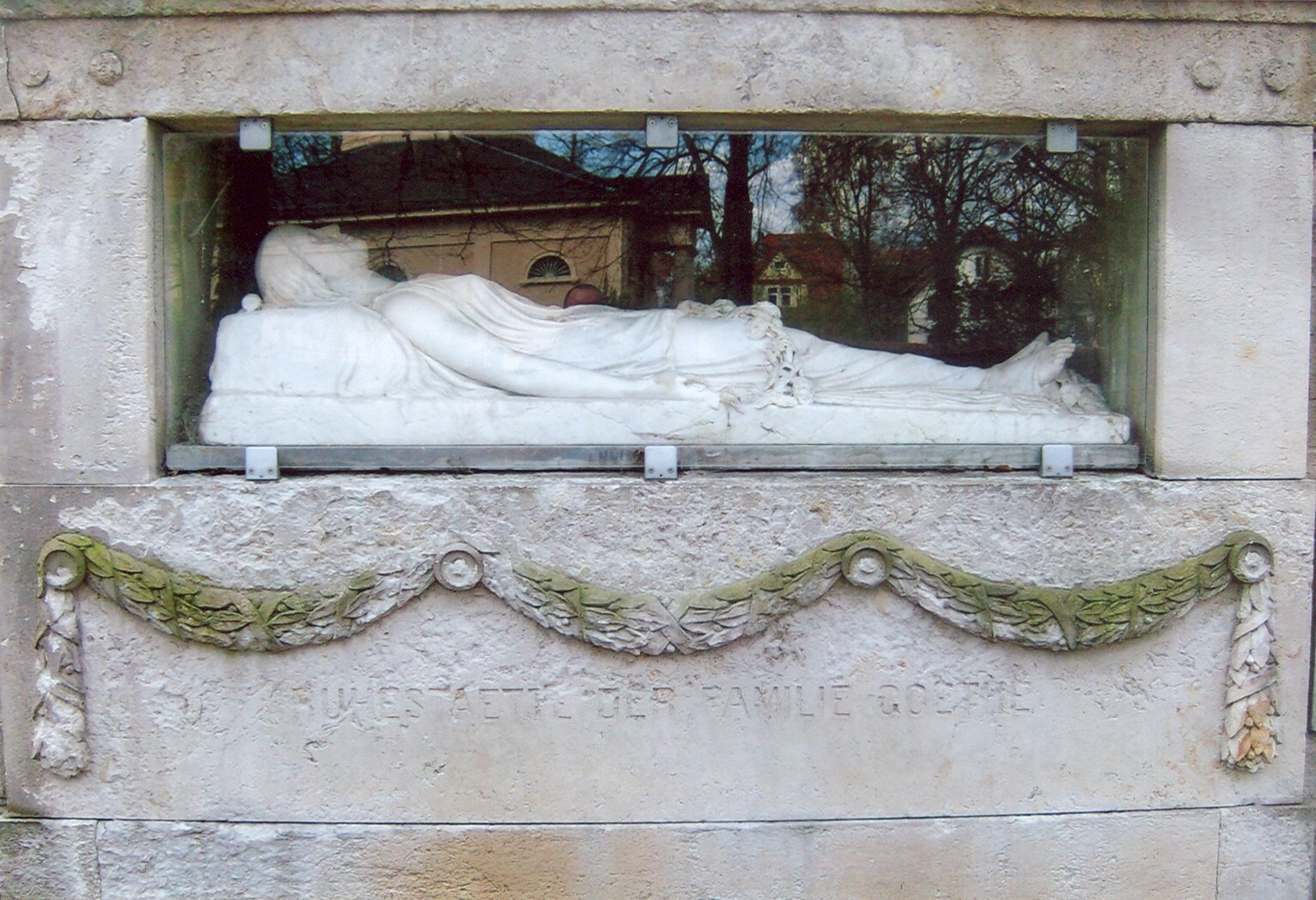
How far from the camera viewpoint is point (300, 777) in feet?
A: 11.1

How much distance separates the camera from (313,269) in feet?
12.1

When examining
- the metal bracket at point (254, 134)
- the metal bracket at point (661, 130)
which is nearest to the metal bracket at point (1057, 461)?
the metal bracket at point (661, 130)

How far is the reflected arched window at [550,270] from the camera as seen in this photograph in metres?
3.74

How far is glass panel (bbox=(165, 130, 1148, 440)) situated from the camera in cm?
360

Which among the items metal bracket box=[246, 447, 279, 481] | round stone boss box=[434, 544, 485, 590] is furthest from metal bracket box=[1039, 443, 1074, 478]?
metal bracket box=[246, 447, 279, 481]

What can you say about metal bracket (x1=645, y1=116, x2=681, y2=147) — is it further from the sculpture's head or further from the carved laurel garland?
the carved laurel garland

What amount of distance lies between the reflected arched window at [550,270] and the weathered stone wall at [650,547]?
0.52 m

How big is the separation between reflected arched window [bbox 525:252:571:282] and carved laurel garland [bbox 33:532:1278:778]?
1027 mm

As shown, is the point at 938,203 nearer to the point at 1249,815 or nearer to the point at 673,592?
the point at 673,592

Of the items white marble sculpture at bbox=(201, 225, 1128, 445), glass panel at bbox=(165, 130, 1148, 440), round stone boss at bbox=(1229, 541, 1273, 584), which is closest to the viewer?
round stone boss at bbox=(1229, 541, 1273, 584)

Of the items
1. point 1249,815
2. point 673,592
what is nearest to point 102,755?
point 673,592

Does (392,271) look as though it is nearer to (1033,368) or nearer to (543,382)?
(543,382)

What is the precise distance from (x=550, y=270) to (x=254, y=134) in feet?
3.37

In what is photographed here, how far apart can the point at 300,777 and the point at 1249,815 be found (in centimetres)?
305
